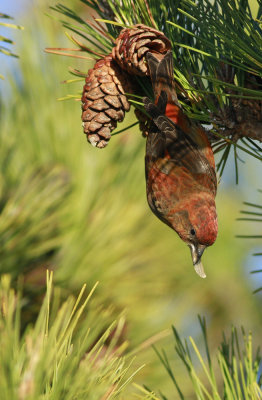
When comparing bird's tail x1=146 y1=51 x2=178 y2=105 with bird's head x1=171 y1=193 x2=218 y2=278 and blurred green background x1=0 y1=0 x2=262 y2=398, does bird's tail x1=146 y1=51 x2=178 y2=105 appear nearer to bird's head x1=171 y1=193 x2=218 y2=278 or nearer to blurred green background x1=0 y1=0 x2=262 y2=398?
bird's head x1=171 y1=193 x2=218 y2=278

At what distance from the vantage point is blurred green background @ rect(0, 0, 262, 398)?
5.60ft

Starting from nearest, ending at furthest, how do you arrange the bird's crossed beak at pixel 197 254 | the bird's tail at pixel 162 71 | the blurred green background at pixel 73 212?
the bird's tail at pixel 162 71, the bird's crossed beak at pixel 197 254, the blurred green background at pixel 73 212

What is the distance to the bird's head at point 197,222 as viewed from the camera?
128cm

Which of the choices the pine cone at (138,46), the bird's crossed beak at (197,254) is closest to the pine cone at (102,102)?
the pine cone at (138,46)

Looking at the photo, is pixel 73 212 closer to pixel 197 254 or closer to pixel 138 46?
pixel 197 254

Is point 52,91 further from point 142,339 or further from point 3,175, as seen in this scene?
point 142,339

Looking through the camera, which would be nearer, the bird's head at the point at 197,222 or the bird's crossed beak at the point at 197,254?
the bird's head at the point at 197,222

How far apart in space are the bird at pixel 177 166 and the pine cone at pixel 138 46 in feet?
0.08

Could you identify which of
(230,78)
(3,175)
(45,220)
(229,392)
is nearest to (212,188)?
(230,78)

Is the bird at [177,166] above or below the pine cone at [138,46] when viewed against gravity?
below

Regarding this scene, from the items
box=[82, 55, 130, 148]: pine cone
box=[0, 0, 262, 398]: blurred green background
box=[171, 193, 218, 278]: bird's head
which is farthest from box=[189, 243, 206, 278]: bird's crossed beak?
box=[82, 55, 130, 148]: pine cone

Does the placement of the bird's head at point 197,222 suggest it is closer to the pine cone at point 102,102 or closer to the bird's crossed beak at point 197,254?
Result: the bird's crossed beak at point 197,254

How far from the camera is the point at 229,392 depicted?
105 centimetres

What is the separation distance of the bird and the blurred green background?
0.41m
